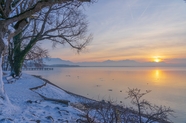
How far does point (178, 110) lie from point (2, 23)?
1301 cm

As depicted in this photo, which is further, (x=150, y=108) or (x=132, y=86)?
(x=132, y=86)

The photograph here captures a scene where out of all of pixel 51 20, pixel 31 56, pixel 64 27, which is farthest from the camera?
pixel 31 56

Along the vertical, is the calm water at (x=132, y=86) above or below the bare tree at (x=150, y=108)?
below

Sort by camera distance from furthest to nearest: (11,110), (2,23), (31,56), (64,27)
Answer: (31,56) → (64,27) → (2,23) → (11,110)

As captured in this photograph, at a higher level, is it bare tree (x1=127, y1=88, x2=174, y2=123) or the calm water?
bare tree (x1=127, y1=88, x2=174, y2=123)

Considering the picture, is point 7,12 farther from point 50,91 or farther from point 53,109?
point 50,91

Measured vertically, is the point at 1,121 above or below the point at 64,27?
below

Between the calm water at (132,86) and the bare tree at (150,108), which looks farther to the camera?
the calm water at (132,86)

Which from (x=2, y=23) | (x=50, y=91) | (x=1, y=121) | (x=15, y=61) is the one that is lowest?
(x=50, y=91)

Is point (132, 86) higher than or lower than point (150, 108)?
lower

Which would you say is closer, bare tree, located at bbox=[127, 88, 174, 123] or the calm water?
bare tree, located at bbox=[127, 88, 174, 123]

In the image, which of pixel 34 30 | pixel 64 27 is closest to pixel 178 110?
pixel 64 27

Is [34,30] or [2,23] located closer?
[2,23]

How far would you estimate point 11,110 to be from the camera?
518cm
